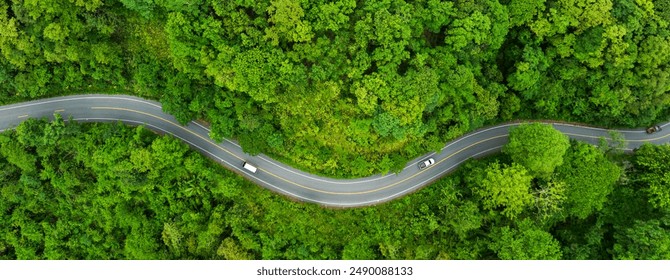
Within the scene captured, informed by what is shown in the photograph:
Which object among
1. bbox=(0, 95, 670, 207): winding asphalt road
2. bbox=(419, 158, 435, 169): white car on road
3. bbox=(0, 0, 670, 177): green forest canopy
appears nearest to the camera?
bbox=(0, 0, 670, 177): green forest canopy

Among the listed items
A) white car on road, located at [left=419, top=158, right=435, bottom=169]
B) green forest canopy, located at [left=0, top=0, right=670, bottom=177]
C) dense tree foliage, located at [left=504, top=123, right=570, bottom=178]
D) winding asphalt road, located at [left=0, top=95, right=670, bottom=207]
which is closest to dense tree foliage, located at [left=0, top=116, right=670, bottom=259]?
dense tree foliage, located at [left=504, top=123, right=570, bottom=178]

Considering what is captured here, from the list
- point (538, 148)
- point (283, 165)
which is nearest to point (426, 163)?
point (538, 148)

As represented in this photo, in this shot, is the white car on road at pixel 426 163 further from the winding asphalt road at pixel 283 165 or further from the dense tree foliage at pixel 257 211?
the dense tree foliage at pixel 257 211

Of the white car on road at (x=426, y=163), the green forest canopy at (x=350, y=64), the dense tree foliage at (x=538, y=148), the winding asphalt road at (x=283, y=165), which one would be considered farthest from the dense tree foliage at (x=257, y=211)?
the green forest canopy at (x=350, y=64)

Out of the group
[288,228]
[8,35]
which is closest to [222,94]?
[288,228]

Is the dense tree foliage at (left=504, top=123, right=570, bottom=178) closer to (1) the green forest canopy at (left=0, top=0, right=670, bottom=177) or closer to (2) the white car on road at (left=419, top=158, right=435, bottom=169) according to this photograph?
(1) the green forest canopy at (left=0, top=0, right=670, bottom=177)

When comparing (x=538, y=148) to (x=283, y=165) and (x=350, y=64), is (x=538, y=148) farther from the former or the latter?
(x=283, y=165)

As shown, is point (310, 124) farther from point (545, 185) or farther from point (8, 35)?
point (8, 35)
